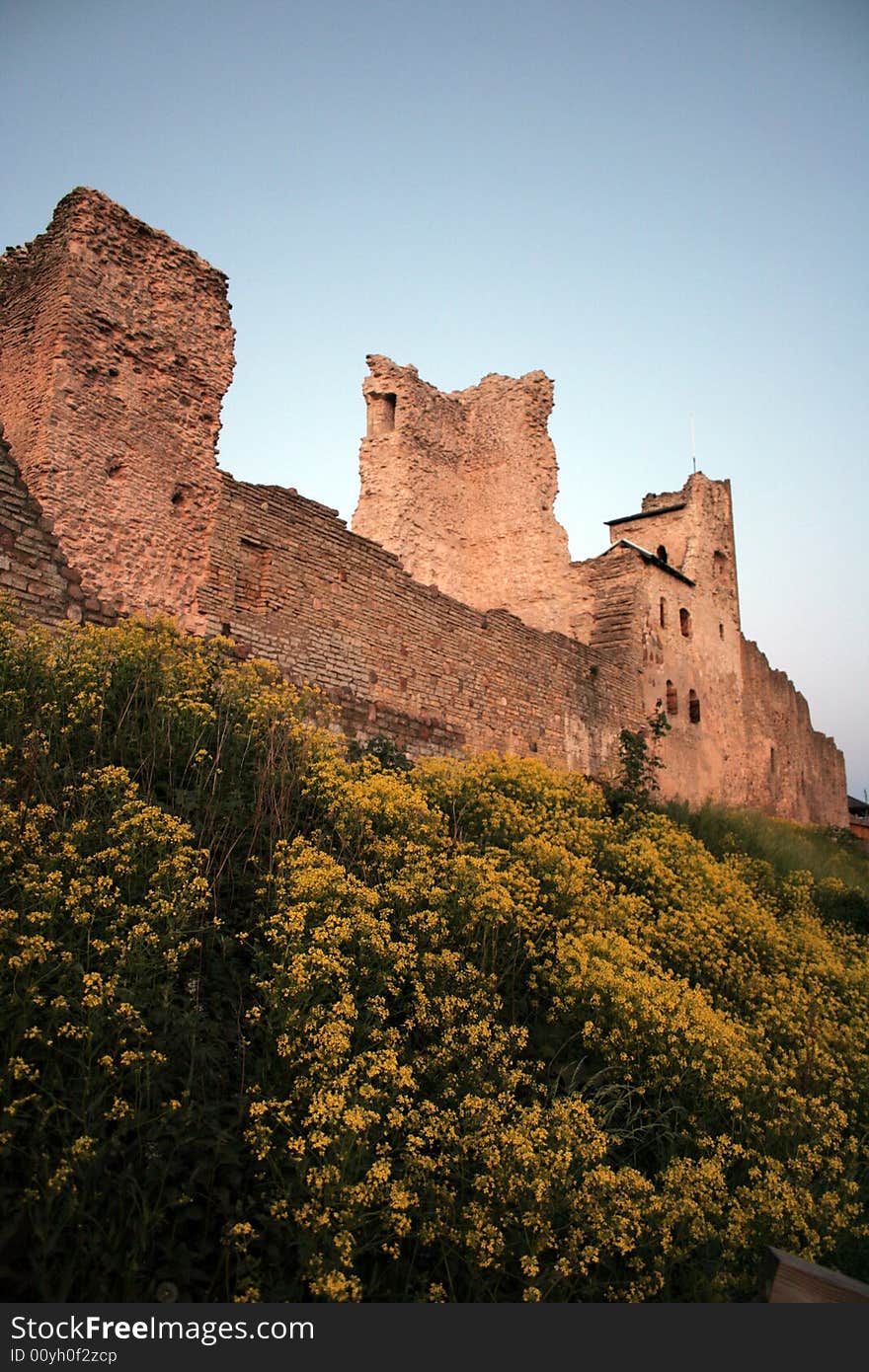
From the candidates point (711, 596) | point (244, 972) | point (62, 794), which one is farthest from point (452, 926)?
point (711, 596)

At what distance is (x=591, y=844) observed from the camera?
25.3 feet

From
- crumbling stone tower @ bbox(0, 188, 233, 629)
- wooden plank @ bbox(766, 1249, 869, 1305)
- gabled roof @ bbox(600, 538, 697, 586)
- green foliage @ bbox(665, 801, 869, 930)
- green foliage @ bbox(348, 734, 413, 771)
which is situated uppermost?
gabled roof @ bbox(600, 538, 697, 586)

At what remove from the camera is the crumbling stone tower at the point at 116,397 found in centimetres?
815

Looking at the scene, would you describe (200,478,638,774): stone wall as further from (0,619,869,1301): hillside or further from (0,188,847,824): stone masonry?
(0,619,869,1301): hillside

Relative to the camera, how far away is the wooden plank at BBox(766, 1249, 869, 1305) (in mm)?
2902

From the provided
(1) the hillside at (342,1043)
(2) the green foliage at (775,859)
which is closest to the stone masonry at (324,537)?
(1) the hillside at (342,1043)

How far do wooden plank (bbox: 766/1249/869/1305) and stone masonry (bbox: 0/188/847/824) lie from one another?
20.8 ft

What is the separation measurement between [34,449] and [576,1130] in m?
7.12

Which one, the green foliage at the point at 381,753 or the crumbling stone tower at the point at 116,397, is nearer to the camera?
the crumbling stone tower at the point at 116,397

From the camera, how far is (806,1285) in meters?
2.98

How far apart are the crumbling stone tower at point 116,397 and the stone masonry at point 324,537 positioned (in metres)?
0.02

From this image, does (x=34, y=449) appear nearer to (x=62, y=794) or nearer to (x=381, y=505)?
(x=62, y=794)

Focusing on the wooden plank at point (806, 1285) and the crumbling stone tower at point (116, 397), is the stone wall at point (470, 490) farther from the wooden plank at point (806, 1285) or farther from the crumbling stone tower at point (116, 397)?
the wooden plank at point (806, 1285)

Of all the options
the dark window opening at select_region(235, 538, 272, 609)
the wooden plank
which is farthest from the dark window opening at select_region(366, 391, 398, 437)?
the wooden plank
